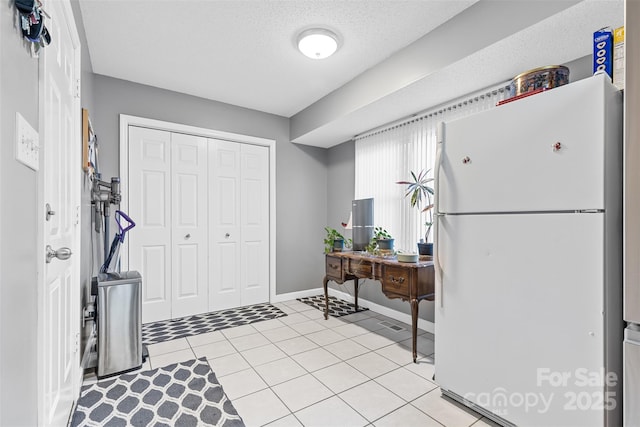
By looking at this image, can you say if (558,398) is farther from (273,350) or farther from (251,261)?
(251,261)

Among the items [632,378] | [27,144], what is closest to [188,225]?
[27,144]

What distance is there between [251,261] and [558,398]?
10.5ft

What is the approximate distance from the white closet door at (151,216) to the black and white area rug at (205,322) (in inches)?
8.2

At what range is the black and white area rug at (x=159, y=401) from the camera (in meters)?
1.67

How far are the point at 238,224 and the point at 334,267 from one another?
1.35m

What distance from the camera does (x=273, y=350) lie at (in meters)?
2.55

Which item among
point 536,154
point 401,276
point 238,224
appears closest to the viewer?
point 536,154

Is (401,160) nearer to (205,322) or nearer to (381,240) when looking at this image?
(381,240)

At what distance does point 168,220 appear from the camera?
3.31 meters

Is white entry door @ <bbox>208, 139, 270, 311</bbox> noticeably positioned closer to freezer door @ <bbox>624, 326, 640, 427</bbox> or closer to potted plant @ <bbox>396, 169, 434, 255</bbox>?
potted plant @ <bbox>396, 169, 434, 255</bbox>

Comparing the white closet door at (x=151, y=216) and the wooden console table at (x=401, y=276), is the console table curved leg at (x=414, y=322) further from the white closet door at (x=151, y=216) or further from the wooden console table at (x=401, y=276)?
the white closet door at (x=151, y=216)

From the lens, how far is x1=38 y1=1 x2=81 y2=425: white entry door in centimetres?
112

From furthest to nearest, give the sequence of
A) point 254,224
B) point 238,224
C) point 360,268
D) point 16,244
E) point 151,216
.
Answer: point 254,224
point 238,224
point 151,216
point 360,268
point 16,244

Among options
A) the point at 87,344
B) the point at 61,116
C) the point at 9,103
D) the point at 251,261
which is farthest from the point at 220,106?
the point at 9,103
